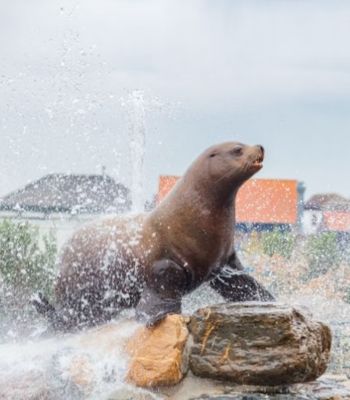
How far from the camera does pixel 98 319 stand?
6.85 metres

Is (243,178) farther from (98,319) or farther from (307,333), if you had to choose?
(98,319)

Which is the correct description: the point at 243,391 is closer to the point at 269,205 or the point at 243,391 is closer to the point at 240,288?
the point at 240,288

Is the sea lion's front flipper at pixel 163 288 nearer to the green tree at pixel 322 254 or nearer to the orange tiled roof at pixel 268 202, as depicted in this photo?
the green tree at pixel 322 254

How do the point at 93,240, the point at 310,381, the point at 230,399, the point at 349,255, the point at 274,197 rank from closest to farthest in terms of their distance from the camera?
the point at 230,399, the point at 310,381, the point at 93,240, the point at 349,255, the point at 274,197

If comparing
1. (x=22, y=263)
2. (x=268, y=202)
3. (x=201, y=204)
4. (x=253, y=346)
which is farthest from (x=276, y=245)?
(x=253, y=346)

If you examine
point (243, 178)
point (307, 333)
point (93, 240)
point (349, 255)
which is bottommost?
point (349, 255)

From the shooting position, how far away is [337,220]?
37.8 meters

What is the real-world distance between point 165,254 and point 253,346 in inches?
39.9

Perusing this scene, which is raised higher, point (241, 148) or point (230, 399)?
point (241, 148)

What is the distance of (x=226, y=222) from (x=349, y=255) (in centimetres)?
2305

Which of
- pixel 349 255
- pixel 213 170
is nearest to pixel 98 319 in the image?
pixel 213 170

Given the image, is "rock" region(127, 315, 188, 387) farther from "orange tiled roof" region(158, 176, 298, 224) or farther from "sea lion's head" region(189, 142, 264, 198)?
"orange tiled roof" region(158, 176, 298, 224)

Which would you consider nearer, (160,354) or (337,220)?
(160,354)

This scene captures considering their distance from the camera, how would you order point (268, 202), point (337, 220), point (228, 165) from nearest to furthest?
1. point (228, 165)
2. point (268, 202)
3. point (337, 220)
